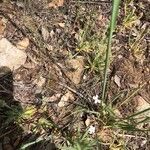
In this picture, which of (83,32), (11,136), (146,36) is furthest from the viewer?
(146,36)

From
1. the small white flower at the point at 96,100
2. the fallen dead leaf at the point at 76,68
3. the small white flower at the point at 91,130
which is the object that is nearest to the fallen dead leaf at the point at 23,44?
the fallen dead leaf at the point at 76,68

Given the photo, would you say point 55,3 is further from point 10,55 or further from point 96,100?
point 96,100

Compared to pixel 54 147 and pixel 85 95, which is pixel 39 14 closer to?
pixel 85 95

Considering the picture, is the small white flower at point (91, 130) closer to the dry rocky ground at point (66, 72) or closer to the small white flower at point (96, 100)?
the dry rocky ground at point (66, 72)

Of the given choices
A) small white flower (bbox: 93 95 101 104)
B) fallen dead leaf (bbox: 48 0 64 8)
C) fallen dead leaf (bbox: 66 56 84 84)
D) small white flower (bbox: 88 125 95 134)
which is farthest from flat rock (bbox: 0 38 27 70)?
small white flower (bbox: 88 125 95 134)

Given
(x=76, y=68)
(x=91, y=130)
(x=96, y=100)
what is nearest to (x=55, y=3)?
(x=76, y=68)

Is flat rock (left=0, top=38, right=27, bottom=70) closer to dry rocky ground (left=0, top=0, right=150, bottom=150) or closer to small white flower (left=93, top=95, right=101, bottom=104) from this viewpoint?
dry rocky ground (left=0, top=0, right=150, bottom=150)

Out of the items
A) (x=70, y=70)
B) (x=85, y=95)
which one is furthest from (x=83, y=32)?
(x=85, y=95)
